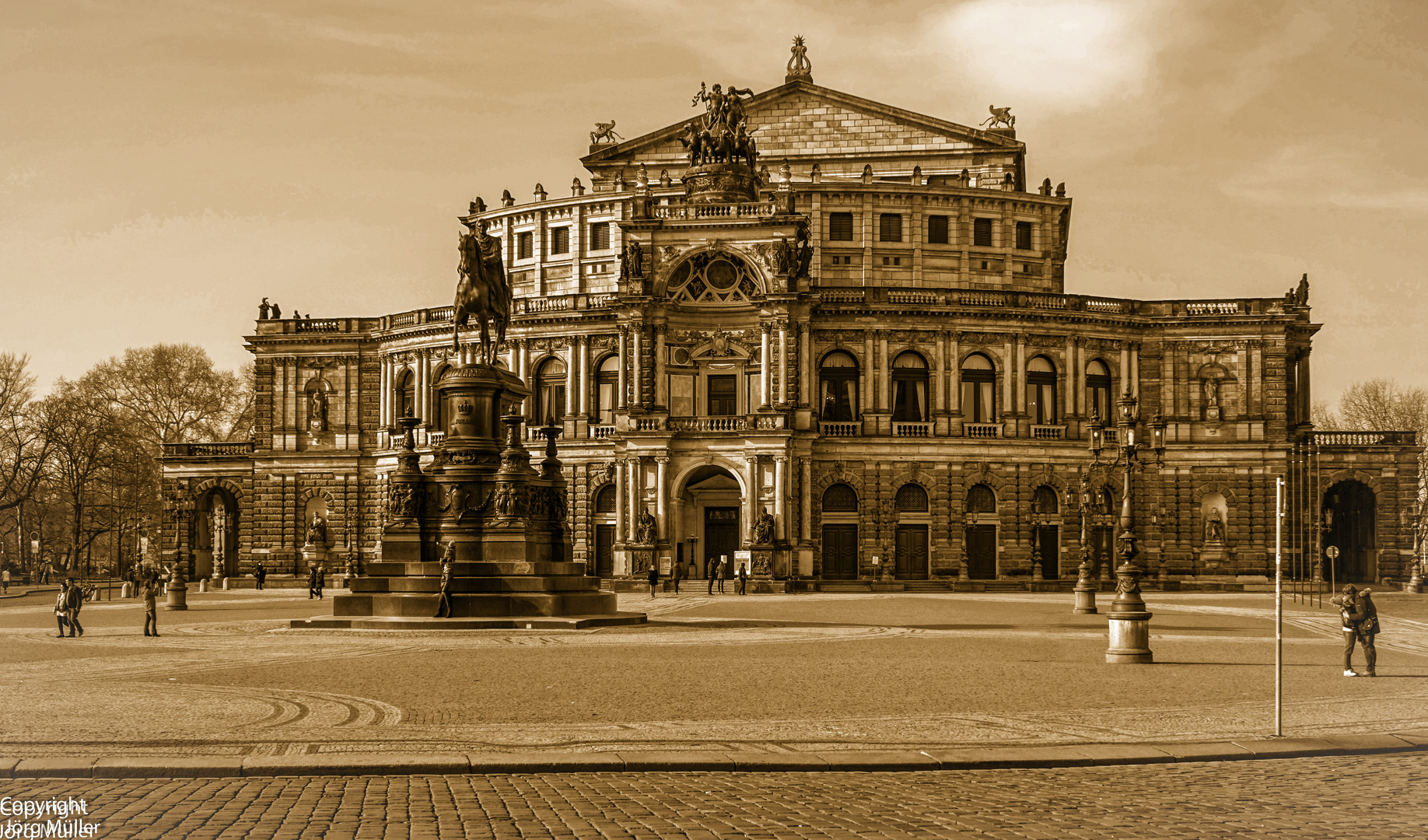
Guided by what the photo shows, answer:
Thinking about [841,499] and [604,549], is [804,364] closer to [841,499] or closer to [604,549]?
[841,499]

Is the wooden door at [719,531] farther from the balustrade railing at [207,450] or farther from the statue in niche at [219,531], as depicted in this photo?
the statue in niche at [219,531]

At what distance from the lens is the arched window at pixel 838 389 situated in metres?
→ 77.6

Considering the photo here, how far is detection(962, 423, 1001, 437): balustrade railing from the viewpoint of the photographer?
7756cm

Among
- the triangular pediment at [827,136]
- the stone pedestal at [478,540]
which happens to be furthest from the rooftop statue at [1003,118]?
the stone pedestal at [478,540]

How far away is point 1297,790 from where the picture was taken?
537 inches

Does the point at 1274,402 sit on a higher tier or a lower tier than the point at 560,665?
higher

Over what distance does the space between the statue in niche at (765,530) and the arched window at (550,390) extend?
16.1 meters

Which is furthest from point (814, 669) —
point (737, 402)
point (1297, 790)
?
point (737, 402)

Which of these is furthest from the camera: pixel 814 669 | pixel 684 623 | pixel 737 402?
pixel 737 402

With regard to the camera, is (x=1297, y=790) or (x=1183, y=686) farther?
(x=1183, y=686)

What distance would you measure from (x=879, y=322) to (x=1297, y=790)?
64.3m

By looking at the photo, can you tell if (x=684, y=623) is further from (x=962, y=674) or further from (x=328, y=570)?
(x=328, y=570)

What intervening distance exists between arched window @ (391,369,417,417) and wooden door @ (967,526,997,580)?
33429 mm

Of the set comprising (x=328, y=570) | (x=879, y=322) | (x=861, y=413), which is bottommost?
(x=328, y=570)
